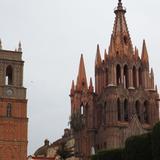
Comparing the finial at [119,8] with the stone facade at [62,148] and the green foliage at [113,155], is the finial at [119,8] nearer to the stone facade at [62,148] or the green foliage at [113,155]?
the stone facade at [62,148]

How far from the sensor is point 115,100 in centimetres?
7956

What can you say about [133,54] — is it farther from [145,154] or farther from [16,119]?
[145,154]

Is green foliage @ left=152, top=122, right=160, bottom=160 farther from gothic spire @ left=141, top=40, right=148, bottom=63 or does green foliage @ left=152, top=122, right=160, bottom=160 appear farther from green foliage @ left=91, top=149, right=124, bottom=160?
gothic spire @ left=141, top=40, right=148, bottom=63

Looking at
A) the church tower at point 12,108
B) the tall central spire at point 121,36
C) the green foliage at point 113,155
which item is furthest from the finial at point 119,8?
the green foliage at point 113,155

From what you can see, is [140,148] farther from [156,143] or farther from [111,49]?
[111,49]

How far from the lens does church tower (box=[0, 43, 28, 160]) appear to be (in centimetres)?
7156

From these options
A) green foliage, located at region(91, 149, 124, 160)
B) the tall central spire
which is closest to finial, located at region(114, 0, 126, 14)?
the tall central spire

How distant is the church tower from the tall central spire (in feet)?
55.3

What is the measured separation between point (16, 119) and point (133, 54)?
2270 centimetres

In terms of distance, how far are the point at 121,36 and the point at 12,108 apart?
23153mm

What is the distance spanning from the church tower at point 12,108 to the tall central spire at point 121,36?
16854mm

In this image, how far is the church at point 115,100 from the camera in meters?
79.2

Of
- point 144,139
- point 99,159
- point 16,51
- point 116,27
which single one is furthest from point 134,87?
point 144,139

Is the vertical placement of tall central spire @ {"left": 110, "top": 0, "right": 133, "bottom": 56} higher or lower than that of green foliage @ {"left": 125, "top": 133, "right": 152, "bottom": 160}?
higher
